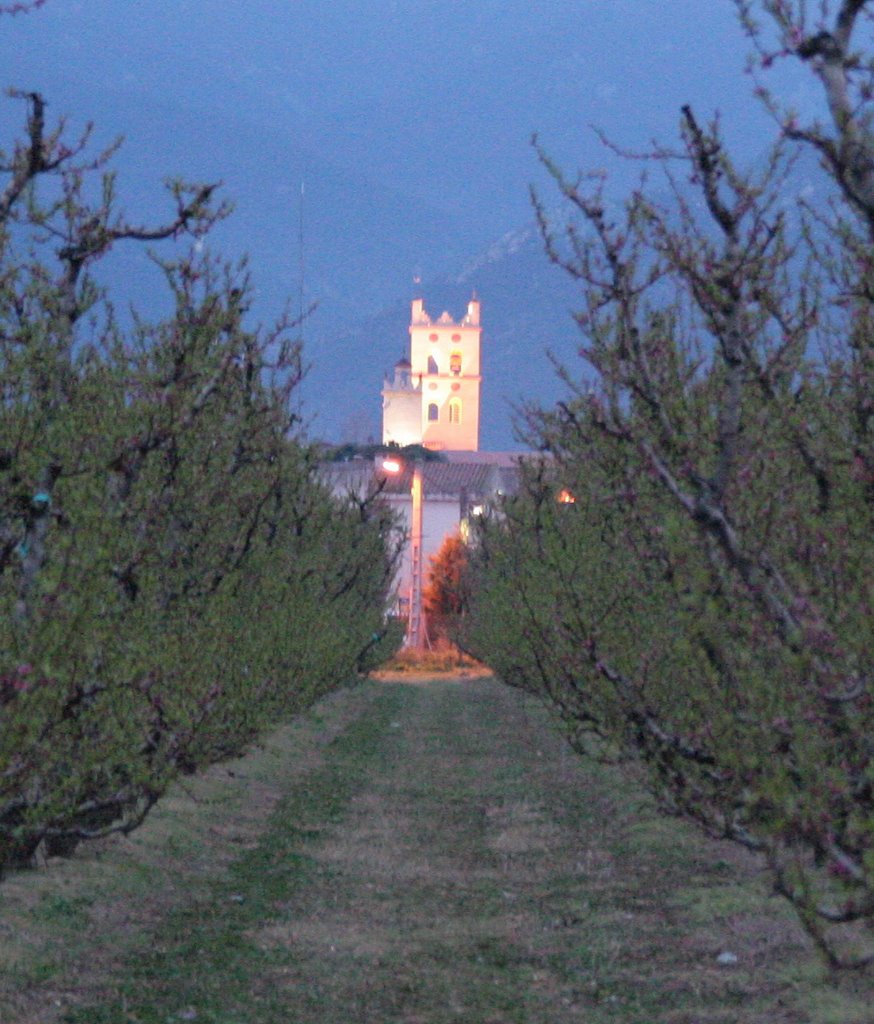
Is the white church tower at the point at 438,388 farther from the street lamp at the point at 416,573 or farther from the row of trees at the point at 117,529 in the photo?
the row of trees at the point at 117,529

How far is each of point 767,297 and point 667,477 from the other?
208 centimetres

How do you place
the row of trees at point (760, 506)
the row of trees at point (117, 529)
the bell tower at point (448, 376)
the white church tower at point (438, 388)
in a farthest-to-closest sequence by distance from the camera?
the bell tower at point (448, 376)
the white church tower at point (438, 388)
the row of trees at point (117, 529)
the row of trees at point (760, 506)

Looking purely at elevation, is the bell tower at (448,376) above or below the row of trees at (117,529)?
above

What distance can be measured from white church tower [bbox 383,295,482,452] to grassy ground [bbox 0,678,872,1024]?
409 feet

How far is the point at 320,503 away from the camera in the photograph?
32.6 m

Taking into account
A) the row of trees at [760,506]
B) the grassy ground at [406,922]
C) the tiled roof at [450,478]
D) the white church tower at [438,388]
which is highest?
the white church tower at [438,388]

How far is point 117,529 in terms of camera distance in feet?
29.1

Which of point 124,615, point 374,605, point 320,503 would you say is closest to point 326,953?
point 124,615

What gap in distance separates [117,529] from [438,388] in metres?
152

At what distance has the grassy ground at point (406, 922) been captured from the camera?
959 cm

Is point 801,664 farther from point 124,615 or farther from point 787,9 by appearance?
point 124,615

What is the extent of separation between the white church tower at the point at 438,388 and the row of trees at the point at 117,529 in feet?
411

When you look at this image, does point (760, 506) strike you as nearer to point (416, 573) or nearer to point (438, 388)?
point (416, 573)

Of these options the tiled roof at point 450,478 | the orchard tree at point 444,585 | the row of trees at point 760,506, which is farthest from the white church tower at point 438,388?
Result: the row of trees at point 760,506
